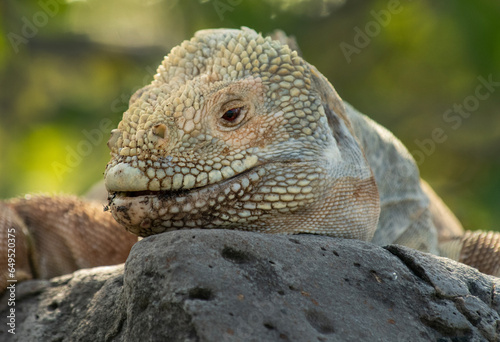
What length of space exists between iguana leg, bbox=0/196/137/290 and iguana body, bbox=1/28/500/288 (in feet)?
7.73

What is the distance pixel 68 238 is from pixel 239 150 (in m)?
3.13

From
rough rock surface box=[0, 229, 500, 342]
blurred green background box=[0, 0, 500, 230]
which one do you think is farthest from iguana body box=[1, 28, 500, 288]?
blurred green background box=[0, 0, 500, 230]

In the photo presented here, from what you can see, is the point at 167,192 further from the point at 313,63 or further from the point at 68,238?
the point at 313,63

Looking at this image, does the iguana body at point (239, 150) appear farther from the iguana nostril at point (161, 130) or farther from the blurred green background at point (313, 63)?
the blurred green background at point (313, 63)

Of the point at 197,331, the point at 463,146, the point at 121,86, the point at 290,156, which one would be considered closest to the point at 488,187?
the point at 463,146

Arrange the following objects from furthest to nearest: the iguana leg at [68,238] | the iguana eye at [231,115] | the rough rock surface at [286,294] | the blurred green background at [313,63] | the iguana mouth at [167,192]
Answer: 1. the blurred green background at [313,63]
2. the iguana leg at [68,238]
3. the iguana eye at [231,115]
4. the iguana mouth at [167,192]
5. the rough rock surface at [286,294]

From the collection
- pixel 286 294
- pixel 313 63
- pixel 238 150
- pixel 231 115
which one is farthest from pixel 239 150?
pixel 313 63

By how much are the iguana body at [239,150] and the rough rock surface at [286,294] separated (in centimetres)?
28

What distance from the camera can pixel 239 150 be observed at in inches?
163

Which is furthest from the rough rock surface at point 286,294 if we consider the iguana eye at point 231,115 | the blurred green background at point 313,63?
the blurred green background at point 313,63

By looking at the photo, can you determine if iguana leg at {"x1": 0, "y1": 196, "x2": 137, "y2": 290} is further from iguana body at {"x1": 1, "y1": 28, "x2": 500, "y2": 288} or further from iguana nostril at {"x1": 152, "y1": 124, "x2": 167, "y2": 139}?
iguana nostril at {"x1": 152, "y1": 124, "x2": 167, "y2": 139}

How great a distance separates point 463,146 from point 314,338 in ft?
49.0

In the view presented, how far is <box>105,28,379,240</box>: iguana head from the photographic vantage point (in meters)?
3.95

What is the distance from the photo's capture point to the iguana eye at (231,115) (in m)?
4.18
